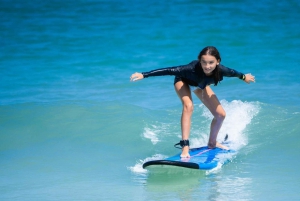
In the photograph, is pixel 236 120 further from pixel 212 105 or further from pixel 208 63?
pixel 208 63

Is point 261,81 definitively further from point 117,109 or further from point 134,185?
point 134,185

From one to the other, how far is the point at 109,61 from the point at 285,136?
7238 mm

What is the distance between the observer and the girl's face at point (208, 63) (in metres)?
6.24

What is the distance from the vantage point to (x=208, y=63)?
6262 millimetres

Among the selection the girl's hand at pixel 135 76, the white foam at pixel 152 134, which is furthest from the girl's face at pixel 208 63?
the white foam at pixel 152 134

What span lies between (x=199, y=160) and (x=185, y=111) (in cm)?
57

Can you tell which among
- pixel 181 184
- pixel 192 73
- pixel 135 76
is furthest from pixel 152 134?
pixel 181 184

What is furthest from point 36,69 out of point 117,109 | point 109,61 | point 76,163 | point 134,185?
point 134,185

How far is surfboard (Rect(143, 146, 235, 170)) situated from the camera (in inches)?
237

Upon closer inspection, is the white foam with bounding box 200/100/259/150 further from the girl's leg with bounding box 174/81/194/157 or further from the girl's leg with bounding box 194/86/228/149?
the girl's leg with bounding box 174/81/194/157

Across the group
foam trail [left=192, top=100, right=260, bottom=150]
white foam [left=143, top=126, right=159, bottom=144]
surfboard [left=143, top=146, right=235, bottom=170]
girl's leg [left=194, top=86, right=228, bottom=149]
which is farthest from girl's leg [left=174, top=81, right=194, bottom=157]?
white foam [left=143, top=126, right=159, bottom=144]

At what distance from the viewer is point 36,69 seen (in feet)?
44.9

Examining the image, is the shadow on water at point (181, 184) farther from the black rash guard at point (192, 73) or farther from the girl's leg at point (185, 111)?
the black rash guard at point (192, 73)

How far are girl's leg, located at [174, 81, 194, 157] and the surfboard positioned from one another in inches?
5.6
